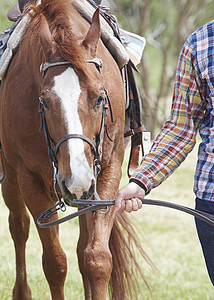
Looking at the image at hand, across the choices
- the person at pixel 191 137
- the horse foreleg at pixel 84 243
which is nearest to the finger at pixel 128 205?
the person at pixel 191 137

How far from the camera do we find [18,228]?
15.8ft

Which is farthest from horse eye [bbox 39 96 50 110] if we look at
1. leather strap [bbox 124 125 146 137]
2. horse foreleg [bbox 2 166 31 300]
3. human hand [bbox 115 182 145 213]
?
horse foreleg [bbox 2 166 31 300]

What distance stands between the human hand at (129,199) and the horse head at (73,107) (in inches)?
21.6

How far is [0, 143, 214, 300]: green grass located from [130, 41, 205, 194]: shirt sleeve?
2226 millimetres

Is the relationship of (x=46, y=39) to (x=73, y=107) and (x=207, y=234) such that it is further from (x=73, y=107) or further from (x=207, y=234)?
(x=207, y=234)

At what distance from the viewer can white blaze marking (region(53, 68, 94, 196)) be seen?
2732 millimetres

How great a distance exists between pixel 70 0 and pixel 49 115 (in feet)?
3.27

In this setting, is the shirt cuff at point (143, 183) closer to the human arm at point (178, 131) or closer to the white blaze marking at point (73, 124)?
the human arm at point (178, 131)

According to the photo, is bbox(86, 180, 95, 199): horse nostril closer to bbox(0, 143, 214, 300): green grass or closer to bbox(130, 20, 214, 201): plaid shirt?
bbox(130, 20, 214, 201): plaid shirt

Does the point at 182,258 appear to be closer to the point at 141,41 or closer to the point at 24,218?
the point at 24,218

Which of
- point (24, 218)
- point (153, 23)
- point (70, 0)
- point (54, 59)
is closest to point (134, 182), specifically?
point (54, 59)

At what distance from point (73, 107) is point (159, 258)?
370 centimetres

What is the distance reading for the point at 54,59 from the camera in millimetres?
3049

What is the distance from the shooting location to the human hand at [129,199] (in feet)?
7.23
